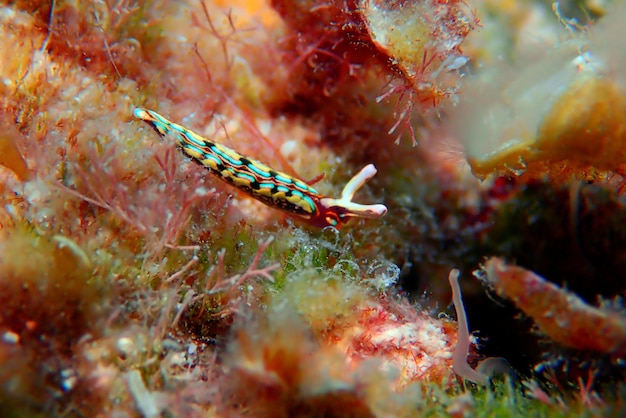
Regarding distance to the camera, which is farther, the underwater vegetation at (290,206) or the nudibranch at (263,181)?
the nudibranch at (263,181)

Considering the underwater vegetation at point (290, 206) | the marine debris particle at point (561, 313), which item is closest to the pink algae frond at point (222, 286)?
the underwater vegetation at point (290, 206)

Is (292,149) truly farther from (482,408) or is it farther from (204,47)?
(482,408)

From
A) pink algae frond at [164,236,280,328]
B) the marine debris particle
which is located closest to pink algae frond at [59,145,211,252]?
pink algae frond at [164,236,280,328]

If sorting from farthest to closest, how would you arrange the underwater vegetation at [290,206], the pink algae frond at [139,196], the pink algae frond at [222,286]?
the pink algae frond at [222,286], the pink algae frond at [139,196], the underwater vegetation at [290,206]

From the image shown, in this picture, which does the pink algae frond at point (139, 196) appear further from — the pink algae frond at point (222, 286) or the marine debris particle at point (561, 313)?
the marine debris particle at point (561, 313)

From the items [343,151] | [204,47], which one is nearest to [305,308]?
[343,151]

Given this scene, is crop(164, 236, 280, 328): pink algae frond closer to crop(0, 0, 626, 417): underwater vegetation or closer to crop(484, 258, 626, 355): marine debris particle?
crop(0, 0, 626, 417): underwater vegetation

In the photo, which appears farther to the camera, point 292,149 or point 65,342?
point 292,149
